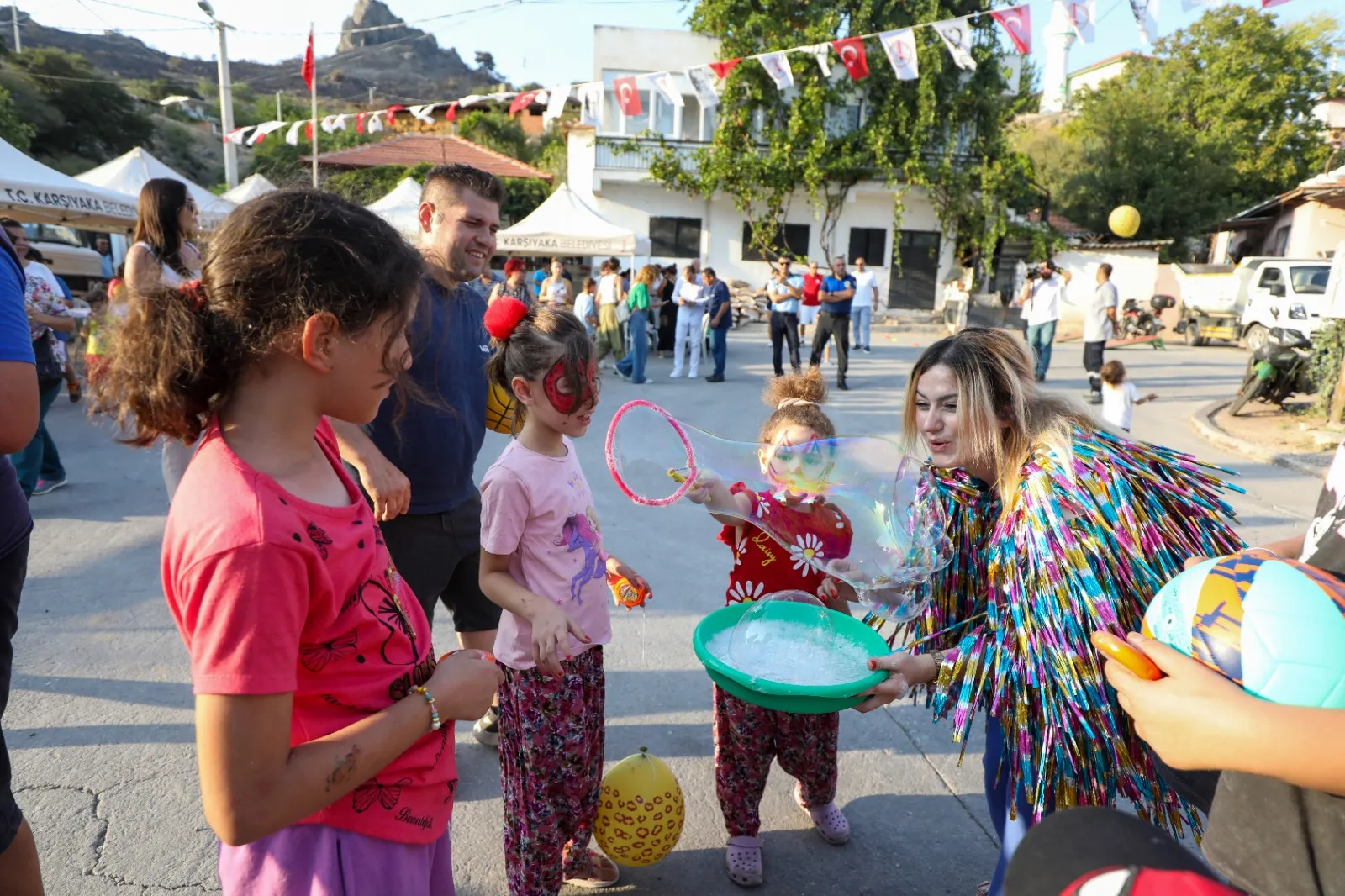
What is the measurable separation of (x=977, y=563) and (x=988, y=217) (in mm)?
24231

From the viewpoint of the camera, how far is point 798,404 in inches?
106

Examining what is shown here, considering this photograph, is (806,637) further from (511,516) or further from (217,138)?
(217,138)

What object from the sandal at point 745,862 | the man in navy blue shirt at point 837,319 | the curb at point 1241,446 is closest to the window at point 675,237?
the man in navy blue shirt at point 837,319

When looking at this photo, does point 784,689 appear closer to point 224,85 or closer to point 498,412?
point 498,412

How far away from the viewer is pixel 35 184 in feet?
27.5

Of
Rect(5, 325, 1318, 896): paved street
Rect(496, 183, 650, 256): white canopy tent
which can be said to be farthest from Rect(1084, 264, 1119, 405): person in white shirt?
Rect(496, 183, 650, 256): white canopy tent

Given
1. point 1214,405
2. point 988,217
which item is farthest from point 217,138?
point 1214,405

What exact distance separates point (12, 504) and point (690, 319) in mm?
11192

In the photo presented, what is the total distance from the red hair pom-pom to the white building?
22596 millimetres

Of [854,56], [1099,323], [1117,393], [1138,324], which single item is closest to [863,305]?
[854,56]

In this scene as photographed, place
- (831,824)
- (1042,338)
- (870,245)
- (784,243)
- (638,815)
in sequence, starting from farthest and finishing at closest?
(870,245) < (784,243) < (1042,338) < (831,824) < (638,815)

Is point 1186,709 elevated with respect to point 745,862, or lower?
elevated

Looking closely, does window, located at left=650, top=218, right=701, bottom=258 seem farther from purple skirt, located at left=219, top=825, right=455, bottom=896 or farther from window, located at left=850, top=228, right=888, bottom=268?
purple skirt, located at left=219, top=825, right=455, bottom=896

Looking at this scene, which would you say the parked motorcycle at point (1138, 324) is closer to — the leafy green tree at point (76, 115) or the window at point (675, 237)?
the window at point (675, 237)
